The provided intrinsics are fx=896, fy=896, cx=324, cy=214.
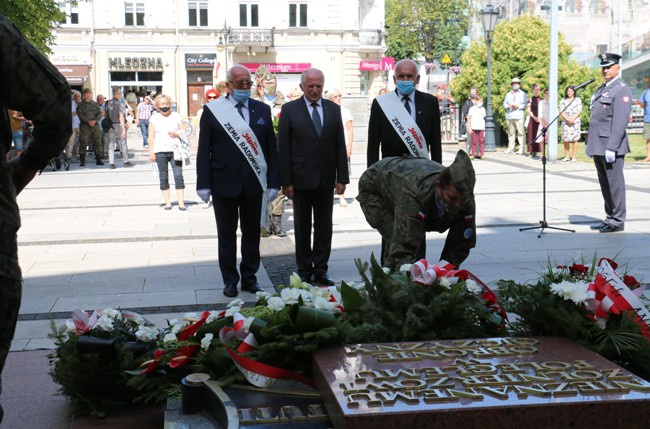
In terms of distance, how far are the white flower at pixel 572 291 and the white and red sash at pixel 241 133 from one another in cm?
392

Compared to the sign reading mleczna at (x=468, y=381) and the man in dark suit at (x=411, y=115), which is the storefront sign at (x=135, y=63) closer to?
the man in dark suit at (x=411, y=115)

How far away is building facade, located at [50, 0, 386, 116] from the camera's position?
50.4 meters

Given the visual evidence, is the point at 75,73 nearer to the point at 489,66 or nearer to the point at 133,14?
the point at 133,14

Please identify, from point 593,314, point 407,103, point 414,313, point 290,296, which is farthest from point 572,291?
point 407,103

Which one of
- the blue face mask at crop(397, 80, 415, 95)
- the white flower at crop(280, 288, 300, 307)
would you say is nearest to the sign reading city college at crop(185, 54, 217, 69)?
the blue face mask at crop(397, 80, 415, 95)

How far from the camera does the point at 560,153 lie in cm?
2441

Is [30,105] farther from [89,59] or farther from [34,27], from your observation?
[89,59]

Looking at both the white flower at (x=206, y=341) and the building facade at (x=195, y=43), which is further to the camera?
the building facade at (x=195, y=43)

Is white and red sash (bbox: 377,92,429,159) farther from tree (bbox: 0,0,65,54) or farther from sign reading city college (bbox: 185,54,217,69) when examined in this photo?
sign reading city college (bbox: 185,54,217,69)

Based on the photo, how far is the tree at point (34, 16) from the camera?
20.9 m

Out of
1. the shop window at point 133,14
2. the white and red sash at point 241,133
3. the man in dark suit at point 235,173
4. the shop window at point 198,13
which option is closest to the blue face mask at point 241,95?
the man in dark suit at point 235,173

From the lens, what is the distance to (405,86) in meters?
7.73

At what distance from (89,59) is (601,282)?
160ft

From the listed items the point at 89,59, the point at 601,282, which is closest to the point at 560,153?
the point at 601,282
